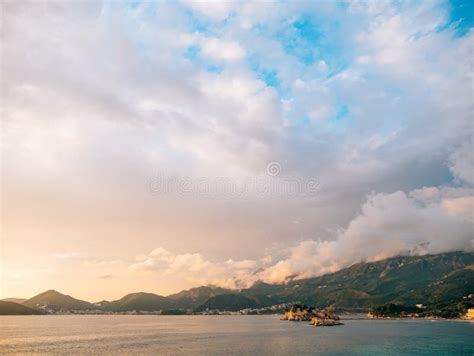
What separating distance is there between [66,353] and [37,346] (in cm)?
2940

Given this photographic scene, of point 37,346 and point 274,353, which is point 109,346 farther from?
point 274,353

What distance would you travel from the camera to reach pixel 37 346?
160 metres

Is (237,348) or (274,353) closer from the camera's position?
(274,353)

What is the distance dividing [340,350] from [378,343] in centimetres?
3436

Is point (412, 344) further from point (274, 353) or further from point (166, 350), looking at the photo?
point (166, 350)

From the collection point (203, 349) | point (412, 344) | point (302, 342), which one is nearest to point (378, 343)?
point (412, 344)

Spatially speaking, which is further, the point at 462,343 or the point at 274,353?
the point at 462,343

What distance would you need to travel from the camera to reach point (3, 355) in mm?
131125

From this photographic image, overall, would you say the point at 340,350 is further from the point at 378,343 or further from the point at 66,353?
the point at 66,353

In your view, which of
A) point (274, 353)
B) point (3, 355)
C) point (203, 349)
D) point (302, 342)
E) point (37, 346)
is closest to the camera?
point (3, 355)

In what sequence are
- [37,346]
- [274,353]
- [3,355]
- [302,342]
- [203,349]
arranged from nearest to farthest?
[3,355], [274,353], [203,349], [37,346], [302,342]

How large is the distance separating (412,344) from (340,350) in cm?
4082

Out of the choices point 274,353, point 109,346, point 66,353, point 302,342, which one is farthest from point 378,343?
point 66,353

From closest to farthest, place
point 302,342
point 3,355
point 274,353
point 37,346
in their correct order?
1. point 3,355
2. point 274,353
3. point 37,346
4. point 302,342
